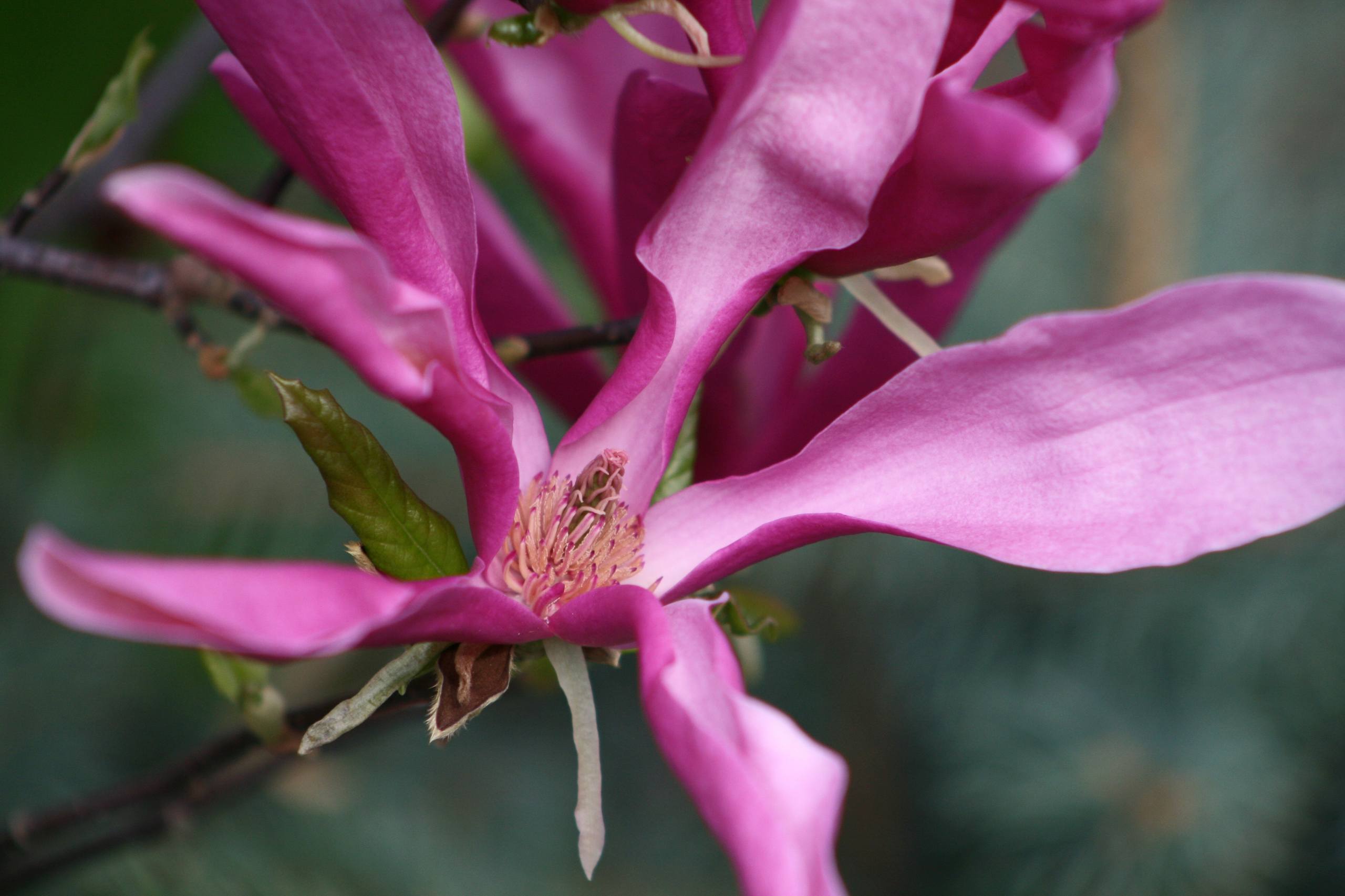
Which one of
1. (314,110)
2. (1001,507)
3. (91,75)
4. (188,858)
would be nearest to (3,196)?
(91,75)

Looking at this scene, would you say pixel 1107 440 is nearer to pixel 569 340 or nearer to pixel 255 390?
pixel 569 340

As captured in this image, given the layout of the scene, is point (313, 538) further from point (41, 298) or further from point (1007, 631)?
point (1007, 631)

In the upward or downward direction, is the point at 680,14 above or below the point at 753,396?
above

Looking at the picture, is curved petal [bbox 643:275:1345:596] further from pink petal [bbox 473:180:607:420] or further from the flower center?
pink petal [bbox 473:180:607:420]

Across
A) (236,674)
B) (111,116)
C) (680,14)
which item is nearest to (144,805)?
(236,674)

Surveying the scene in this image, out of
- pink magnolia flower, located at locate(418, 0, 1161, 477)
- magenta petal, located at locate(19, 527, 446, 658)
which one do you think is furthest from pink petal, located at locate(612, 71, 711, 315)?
magenta petal, located at locate(19, 527, 446, 658)

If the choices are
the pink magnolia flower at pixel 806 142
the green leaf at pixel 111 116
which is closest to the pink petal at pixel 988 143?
the pink magnolia flower at pixel 806 142

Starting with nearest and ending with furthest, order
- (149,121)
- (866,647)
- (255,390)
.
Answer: (255,390) < (149,121) < (866,647)
